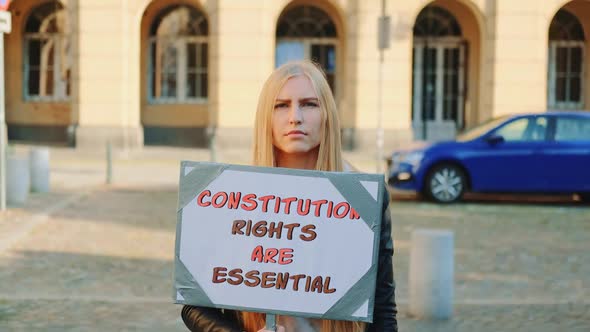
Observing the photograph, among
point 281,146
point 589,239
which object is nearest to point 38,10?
point 589,239

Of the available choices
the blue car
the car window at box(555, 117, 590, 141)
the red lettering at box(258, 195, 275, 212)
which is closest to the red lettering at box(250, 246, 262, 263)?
the red lettering at box(258, 195, 275, 212)

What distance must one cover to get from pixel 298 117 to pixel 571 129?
1300cm

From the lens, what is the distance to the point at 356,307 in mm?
2641

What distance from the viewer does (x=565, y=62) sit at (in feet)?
88.5

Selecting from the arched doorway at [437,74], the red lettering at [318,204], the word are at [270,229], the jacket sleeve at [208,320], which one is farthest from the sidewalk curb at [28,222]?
the arched doorway at [437,74]

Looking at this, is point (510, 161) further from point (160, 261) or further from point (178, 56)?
point (178, 56)

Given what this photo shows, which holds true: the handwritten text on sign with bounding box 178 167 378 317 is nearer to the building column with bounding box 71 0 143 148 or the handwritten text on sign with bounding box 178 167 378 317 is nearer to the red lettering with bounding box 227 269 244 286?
the red lettering with bounding box 227 269 244 286

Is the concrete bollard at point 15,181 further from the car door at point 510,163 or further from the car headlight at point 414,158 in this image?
the car door at point 510,163

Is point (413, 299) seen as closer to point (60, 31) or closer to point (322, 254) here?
point (322, 254)

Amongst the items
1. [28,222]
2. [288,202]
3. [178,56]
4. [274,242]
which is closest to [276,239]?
[274,242]

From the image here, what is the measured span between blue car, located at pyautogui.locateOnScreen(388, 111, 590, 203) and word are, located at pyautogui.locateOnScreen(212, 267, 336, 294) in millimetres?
12228

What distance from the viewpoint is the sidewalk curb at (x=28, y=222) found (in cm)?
992

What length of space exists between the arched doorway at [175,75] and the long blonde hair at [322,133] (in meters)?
23.7

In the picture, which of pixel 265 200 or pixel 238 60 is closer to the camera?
pixel 265 200
